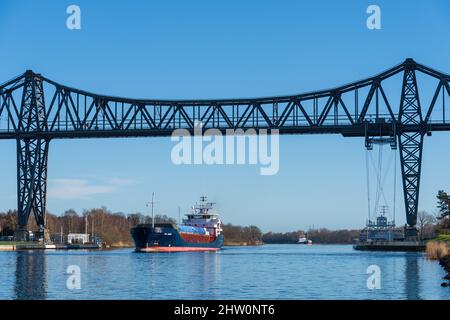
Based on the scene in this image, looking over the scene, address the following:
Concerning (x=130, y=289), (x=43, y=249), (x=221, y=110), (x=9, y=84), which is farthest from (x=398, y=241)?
(x=130, y=289)

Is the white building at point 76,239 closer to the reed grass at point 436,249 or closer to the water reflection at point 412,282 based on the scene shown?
the reed grass at point 436,249

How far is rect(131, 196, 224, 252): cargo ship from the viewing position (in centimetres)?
11338

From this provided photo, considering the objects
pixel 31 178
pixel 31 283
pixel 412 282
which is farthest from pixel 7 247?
pixel 412 282

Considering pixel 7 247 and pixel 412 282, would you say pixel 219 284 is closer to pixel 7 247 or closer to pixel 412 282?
pixel 412 282

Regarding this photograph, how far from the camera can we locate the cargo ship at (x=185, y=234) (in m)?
113

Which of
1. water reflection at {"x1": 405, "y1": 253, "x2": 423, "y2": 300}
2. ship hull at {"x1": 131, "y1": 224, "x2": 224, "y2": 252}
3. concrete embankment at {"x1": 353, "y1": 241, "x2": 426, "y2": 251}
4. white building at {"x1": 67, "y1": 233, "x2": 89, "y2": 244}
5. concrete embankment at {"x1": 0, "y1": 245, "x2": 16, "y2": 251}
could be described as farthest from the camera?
white building at {"x1": 67, "y1": 233, "x2": 89, "y2": 244}

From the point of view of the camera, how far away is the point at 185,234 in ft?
398

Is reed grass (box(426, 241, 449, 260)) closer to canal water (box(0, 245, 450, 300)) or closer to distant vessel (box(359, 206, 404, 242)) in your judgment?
canal water (box(0, 245, 450, 300))

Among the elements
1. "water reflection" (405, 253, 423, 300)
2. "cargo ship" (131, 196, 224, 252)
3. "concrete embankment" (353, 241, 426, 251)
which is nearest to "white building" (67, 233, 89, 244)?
"cargo ship" (131, 196, 224, 252)

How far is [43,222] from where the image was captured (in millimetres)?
116375

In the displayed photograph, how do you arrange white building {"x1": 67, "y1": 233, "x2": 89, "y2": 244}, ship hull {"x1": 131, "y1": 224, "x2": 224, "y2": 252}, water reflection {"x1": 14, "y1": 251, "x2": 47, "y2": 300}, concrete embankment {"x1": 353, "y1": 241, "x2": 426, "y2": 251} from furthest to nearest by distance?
white building {"x1": 67, "y1": 233, "x2": 89, "y2": 244} < ship hull {"x1": 131, "y1": 224, "x2": 224, "y2": 252} < concrete embankment {"x1": 353, "y1": 241, "x2": 426, "y2": 251} < water reflection {"x1": 14, "y1": 251, "x2": 47, "y2": 300}

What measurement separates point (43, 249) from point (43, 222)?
395 cm

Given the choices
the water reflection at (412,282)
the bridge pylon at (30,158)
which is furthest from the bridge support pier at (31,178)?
the water reflection at (412,282)
